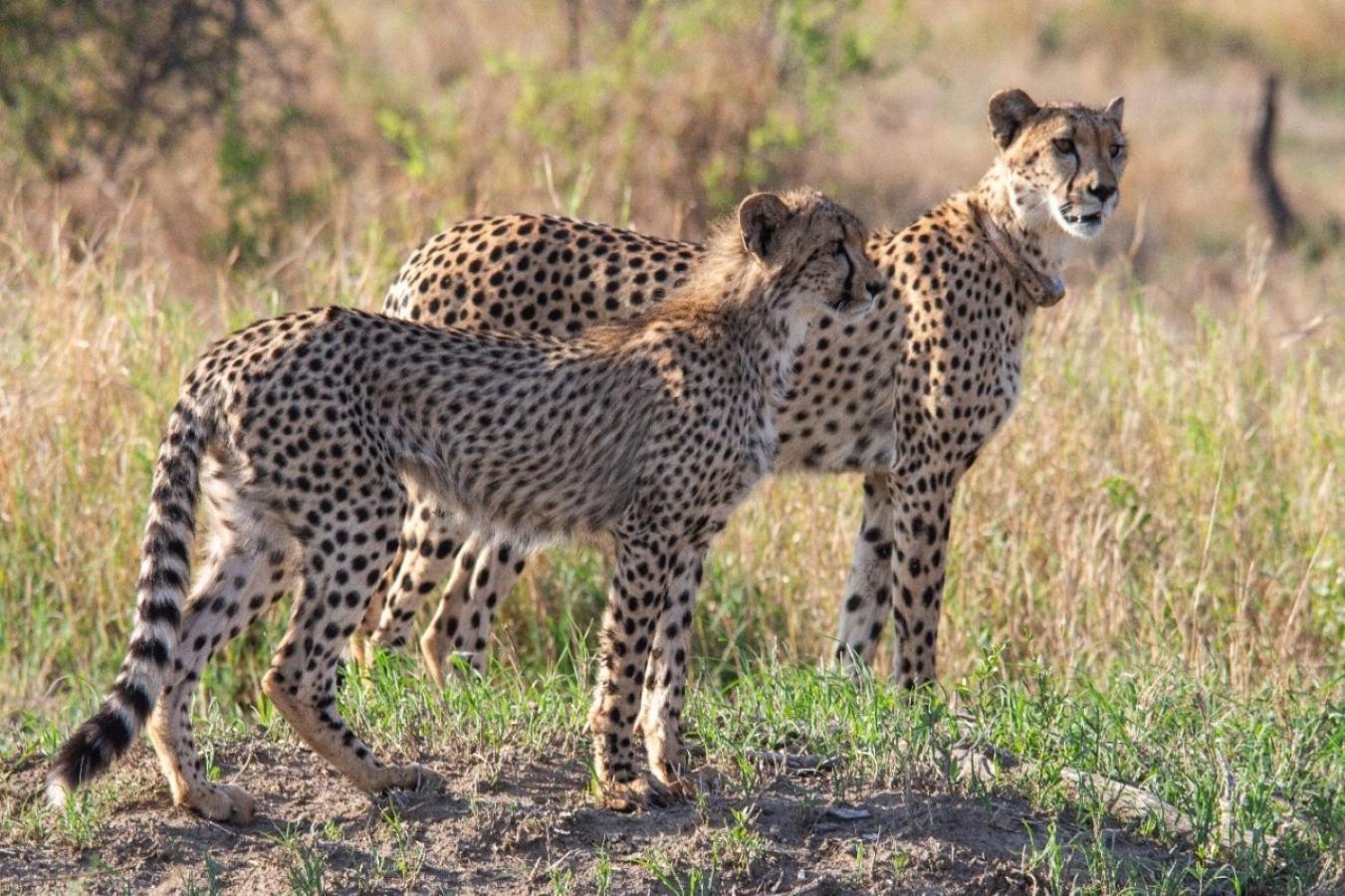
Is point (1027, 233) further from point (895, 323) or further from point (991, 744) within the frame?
point (991, 744)

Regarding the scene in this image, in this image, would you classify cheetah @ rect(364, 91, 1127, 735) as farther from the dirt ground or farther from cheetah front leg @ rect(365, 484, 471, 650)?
the dirt ground

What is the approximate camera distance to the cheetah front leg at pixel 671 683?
4250mm

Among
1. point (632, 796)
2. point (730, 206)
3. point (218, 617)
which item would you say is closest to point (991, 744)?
point (632, 796)

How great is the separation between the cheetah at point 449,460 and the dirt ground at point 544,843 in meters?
0.10

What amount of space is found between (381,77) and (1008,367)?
848cm

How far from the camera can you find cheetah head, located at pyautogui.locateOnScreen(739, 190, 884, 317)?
4379 mm

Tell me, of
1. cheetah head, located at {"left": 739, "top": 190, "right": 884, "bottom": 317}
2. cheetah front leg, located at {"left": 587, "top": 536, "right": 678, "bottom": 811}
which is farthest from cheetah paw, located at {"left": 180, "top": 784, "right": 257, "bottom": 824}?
cheetah head, located at {"left": 739, "top": 190, "right": 884, "bottom": 317}

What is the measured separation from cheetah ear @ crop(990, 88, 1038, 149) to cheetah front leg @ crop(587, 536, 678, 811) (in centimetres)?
174

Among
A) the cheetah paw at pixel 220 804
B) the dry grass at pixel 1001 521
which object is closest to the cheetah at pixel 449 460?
the cheetah paw at pixel 220 804

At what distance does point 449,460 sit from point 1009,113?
6.40 feet

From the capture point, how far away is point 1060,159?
5.18 m

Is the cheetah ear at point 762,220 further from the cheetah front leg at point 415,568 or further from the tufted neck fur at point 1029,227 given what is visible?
the cheetah front leg at point 415,568

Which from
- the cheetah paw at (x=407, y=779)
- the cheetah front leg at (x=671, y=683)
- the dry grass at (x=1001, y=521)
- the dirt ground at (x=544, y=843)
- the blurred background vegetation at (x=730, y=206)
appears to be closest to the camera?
the dirt ground at (x=544, y=843)

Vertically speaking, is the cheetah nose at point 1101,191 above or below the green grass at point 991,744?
above
